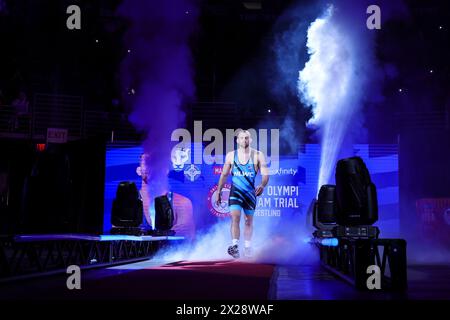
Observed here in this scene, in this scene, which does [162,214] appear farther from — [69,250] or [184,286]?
[184,286]

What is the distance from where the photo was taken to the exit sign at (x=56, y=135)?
1761 centimetres

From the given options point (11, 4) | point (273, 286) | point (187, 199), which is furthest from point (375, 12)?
point (11, 4)

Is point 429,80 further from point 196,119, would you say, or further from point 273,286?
point 273,286

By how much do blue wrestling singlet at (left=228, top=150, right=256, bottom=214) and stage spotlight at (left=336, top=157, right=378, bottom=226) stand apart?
7.27 ft

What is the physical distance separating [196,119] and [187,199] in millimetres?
3322

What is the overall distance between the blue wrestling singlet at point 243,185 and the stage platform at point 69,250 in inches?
81.2

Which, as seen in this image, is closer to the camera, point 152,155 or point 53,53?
point 152,155

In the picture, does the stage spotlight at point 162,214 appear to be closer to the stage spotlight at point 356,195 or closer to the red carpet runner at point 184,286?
the red carpet runner at point 184,286

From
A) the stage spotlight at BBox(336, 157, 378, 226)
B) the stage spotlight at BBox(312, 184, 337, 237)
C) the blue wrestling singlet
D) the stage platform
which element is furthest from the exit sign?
the stage spotlight at BBox(336, 157, 378, 226)

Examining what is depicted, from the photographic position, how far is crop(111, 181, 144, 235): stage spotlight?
975 centimetres

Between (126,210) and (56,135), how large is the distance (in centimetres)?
893

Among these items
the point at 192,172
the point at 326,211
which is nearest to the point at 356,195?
the point at 326,211

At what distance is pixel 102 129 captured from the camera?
59.7ft

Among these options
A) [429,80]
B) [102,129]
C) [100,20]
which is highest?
[100,20]
